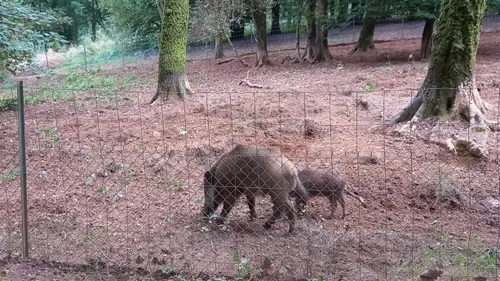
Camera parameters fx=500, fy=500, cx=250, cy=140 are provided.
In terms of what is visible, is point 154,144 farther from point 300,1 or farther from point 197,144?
point 300,1

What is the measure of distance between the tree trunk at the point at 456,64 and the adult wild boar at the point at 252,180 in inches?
142

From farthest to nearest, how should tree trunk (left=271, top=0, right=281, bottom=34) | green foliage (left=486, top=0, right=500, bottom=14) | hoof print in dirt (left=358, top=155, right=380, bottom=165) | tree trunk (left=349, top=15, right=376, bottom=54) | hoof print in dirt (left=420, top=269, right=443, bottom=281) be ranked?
tree trunk (left=271, top=0, right=281, bottom=34) < tree trunk (left=349, top=15, right=376, bottom=54) < green foliage (left=486, top=0, right=500, bottom=14) < hoof print in dirt (left=358, top=155, right=380, bottom=165) < hoof print in dirt (left=420, top=269, right=443, bottom=281)

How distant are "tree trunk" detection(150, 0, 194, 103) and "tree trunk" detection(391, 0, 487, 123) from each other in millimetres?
5578

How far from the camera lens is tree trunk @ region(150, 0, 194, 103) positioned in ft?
37.6

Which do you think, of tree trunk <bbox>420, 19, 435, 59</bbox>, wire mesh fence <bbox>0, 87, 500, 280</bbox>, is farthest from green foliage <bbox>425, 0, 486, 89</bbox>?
tree trunk <bbox>420, 19, 435, 59</bbox>

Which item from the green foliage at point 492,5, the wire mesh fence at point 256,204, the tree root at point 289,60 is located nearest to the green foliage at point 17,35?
the wire mesh fence at point 256,204

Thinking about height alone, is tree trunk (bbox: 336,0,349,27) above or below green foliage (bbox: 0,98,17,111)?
above

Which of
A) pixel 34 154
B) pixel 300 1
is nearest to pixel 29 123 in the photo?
pixel 34 154

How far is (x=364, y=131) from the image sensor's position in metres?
8.20

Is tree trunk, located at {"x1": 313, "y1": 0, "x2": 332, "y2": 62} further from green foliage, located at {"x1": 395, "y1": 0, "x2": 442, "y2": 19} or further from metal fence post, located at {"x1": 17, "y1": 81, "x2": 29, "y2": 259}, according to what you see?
metal fence post, located at {"x1": 17, "y1": 81, "x2": 29, "y2": 259}

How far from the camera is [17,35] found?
9078 millimetres

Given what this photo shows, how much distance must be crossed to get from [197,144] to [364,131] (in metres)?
2.77

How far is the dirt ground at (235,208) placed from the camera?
4344 mm

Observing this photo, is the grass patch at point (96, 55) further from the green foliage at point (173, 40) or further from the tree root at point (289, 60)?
the green foliage at point (173, 40)
